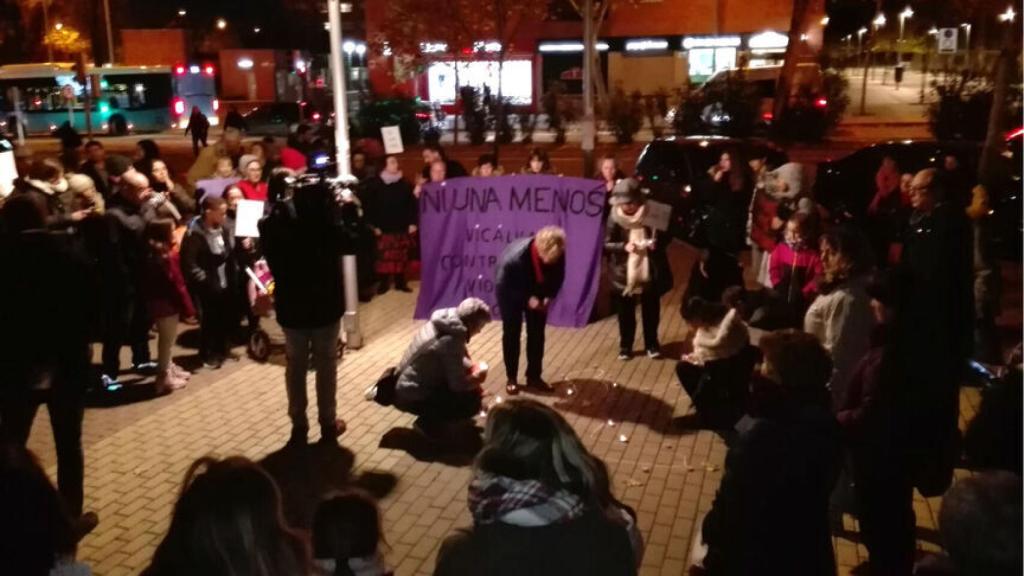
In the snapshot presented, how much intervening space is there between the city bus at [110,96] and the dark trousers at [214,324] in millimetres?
31180

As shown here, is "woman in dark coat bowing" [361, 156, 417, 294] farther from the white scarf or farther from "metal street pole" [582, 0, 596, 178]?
"metal street pole" [582, 0, 596, 178]

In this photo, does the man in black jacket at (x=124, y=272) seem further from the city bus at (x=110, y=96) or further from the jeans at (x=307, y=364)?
the city bus at (x=110, y=96)

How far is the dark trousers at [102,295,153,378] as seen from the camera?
890cm

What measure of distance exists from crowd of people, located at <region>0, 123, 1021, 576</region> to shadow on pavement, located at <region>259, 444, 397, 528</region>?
8.1 inches

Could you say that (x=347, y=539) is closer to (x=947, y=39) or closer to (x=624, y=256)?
(x=624, y=256)

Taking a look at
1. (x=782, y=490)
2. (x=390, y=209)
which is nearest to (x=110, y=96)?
(x=390, y=209)

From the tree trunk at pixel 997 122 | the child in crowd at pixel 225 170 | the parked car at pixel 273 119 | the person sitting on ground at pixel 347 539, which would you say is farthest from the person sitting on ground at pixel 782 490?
the parked car at pixel 273 119

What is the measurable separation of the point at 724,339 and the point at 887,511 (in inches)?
94.9

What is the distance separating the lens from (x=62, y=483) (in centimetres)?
615

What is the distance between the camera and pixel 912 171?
13.4 m

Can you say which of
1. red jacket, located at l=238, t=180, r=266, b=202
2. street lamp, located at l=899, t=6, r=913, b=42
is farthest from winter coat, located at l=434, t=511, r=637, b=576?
street lamp, located at l=899, t=6, r=913, b=42

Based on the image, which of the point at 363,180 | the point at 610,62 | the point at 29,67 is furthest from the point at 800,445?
the point at 29,67

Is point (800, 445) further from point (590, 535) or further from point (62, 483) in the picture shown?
point (62, 483)

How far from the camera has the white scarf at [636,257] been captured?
30.2 feet
